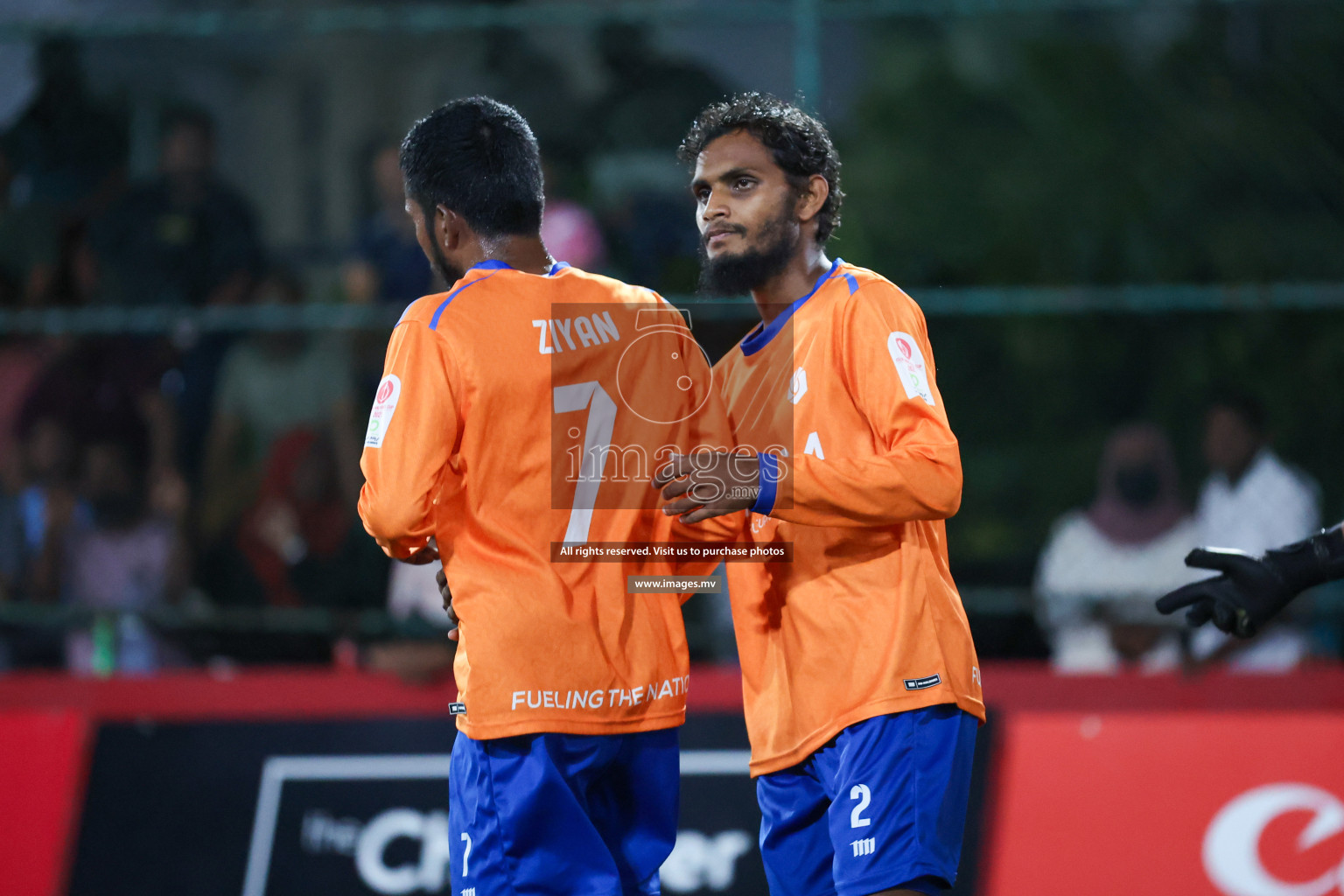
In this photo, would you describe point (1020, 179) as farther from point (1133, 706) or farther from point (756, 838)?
point (756, 838)

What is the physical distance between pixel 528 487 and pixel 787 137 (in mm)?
1020

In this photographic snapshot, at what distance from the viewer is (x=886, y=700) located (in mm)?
2977

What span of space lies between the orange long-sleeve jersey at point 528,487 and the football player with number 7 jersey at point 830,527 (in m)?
0.22

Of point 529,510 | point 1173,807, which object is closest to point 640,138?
point 1173,807

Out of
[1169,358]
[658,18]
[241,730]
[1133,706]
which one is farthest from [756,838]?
[658,18]

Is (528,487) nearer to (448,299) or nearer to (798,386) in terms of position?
(448,299)

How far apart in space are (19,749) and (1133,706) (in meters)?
3.82

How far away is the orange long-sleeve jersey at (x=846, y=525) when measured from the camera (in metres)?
2.88

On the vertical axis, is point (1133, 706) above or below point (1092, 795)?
above

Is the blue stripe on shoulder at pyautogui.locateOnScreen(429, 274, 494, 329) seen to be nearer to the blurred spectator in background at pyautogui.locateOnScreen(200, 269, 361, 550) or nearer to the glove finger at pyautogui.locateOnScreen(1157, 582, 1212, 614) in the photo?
the glove finger at pyautogui.locateOnScreen(1157, 582, 1212, 614)

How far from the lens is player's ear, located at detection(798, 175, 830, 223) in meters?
3.29

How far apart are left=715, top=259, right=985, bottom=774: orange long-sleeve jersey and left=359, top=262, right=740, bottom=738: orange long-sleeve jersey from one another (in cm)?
28

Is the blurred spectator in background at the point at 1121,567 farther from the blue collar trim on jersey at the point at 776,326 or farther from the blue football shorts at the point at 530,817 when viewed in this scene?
the blue football shorts at the point at 530,817

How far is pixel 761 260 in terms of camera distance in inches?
127
